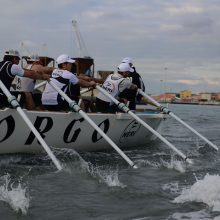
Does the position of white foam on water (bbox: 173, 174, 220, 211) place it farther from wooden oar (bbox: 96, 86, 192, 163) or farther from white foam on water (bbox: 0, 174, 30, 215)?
wooden oar (bbox: 96, 86, 192, 163)

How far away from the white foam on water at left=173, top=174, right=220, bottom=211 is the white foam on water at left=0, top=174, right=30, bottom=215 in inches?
81.6

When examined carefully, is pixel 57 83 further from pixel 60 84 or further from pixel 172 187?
pixel 172 187

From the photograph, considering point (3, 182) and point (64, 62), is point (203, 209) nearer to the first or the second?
point (3, 182)

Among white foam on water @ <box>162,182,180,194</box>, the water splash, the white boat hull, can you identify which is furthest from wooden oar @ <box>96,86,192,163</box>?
white foam on water @ <box>162,182,180,194</box>

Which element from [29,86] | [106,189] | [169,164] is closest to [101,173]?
[106,189]

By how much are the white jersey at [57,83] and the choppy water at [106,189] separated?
49.9 inches

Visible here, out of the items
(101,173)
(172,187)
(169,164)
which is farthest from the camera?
(169,164)

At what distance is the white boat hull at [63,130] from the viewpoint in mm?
8922

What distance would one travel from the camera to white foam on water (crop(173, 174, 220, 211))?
628cm

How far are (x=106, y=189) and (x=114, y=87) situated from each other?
16.5ft

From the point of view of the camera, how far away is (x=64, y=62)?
10578 millimetres

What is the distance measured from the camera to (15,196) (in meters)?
6.23

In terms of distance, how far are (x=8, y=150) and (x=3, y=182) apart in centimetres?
196

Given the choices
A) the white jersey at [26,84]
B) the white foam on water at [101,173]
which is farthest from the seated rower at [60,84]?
the white foam on water at [101,173]
